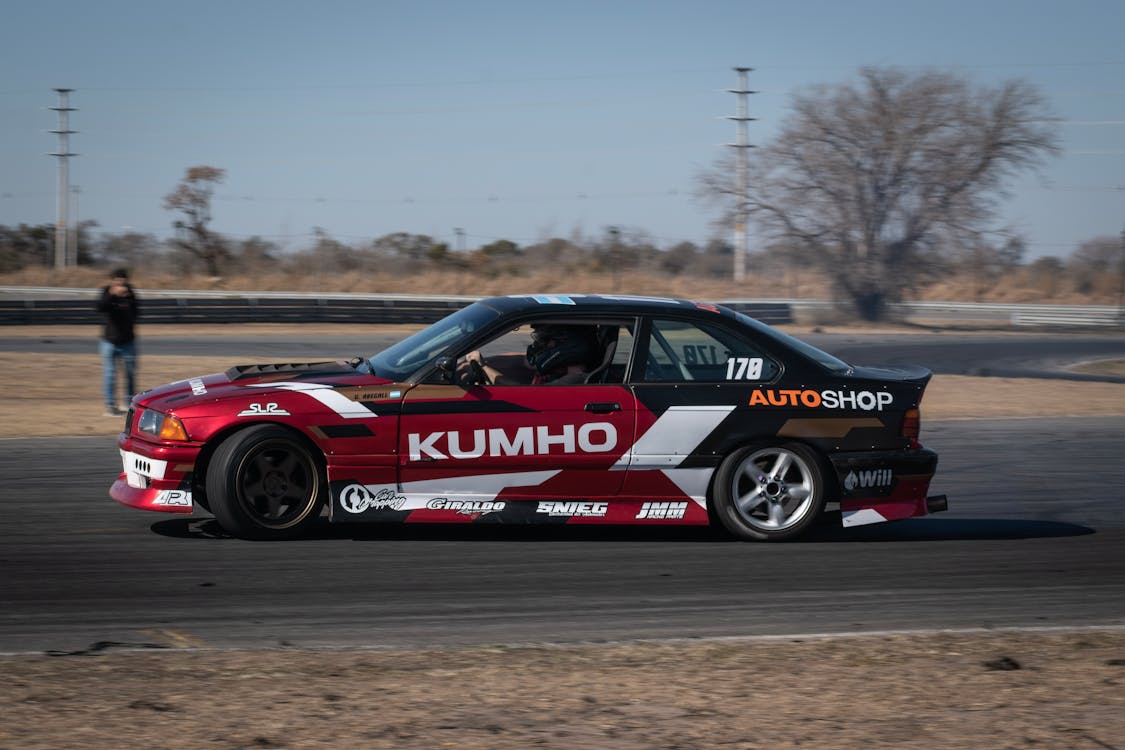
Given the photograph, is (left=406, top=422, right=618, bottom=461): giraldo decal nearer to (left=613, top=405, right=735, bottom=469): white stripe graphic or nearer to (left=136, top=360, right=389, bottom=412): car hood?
(left=613, top=405, right=735, bottom=469): white stripe graphic

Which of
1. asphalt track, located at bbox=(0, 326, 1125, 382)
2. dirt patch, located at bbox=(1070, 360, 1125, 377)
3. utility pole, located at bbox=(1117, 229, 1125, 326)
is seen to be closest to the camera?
asphalt track, located at bbox=(0, 326, 1125, 382)

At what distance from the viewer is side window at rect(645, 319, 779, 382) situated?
25.0ft

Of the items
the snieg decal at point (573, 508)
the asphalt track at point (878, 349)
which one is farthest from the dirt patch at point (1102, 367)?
the snieg decal at point (573, 508)

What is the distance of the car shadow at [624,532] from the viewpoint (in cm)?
762

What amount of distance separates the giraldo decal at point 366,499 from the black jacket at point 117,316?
26.5 feet

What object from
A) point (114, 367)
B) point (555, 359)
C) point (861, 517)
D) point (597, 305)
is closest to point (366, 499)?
point (555, 359)

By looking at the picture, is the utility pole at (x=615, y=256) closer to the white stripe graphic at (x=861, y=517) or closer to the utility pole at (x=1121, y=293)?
the utility pole at (x=1121, y=293)

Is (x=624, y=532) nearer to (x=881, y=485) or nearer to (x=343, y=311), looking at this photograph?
(x=881, y=485)

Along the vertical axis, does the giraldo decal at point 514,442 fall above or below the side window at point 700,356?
below

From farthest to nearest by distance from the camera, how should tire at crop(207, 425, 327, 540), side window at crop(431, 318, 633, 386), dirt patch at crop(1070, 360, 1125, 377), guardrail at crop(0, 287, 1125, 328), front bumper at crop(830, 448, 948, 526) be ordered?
guardrail at crop(0, 287, 1125, 328), dirt patch at crop(1070, 360, 1125, 377), front bumper at crop(830, 448, 948, 526), side window at crop(431, 318, 633, 386), tire at crop(207, 425, 327, 540)

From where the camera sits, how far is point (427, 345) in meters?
7.71

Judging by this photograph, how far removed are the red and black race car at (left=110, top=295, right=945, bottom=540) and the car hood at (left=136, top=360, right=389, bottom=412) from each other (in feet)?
0.06

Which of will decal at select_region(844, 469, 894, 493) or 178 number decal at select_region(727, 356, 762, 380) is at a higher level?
178 number decal at select_region(727, 356, 762, 380)

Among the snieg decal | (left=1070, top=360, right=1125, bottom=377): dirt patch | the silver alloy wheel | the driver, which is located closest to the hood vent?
the driver
